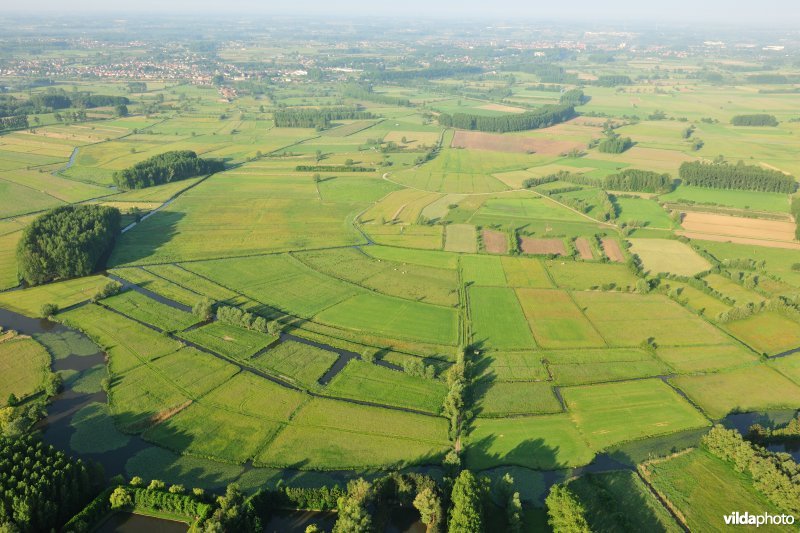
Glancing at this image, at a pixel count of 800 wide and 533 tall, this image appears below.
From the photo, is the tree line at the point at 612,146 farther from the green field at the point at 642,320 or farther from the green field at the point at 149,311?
the green field at the point at 149,311

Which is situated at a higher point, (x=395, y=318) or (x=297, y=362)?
(x=395, y=318)

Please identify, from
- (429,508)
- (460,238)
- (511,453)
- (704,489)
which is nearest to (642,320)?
(704,489)

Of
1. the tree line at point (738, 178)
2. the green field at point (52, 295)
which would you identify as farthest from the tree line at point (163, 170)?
the tree line at point (738, 178)

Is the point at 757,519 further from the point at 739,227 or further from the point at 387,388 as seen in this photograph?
the point at 739,227

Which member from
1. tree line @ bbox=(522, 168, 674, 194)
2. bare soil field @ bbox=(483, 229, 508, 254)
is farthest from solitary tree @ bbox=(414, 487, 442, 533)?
tree line @ bbox=(522, 168, 674, 194)

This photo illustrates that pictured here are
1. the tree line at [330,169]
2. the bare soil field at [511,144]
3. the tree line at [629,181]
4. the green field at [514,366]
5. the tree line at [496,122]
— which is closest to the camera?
the green field at [514,366]
